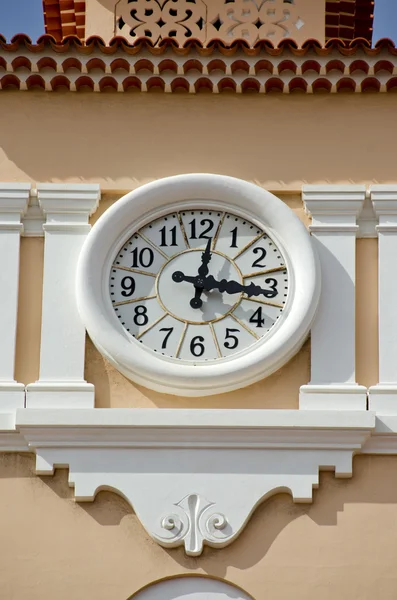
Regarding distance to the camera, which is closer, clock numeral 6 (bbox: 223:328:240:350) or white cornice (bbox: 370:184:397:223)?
clock numeral 6 (bbox: 223:328:240:350)

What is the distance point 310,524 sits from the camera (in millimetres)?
12531

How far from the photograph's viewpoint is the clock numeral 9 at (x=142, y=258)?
43.0 feet

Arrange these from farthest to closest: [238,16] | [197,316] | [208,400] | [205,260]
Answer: [238,16] < [205,260] < [197,316] < [208,400]

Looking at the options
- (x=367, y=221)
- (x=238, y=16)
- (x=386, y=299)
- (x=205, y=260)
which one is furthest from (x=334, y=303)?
(x=238, y=16)

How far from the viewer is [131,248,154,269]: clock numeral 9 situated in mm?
13109

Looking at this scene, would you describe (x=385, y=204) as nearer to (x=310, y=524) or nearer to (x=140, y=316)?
(x=140, y=316)

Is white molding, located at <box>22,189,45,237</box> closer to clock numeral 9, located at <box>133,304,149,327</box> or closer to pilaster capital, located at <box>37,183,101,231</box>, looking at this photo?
pilaster capital, located at <box>37,183,101,231</box>

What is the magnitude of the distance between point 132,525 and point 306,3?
4.33 meters

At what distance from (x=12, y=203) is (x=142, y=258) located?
3.16ft

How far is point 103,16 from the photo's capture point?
14547 mm

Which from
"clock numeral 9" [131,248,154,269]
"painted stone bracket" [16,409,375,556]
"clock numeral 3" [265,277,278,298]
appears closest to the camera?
"painted stone bracket" [16,409,375,556]

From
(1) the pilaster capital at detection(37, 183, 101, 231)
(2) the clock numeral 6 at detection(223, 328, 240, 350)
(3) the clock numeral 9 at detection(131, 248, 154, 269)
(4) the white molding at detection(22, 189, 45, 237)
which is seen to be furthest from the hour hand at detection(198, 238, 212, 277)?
(4) the white molding at detection(22, 189, 45, 237)

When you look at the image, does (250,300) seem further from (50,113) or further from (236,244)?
(50,113)

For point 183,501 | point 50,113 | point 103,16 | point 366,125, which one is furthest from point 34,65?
point 183,501
